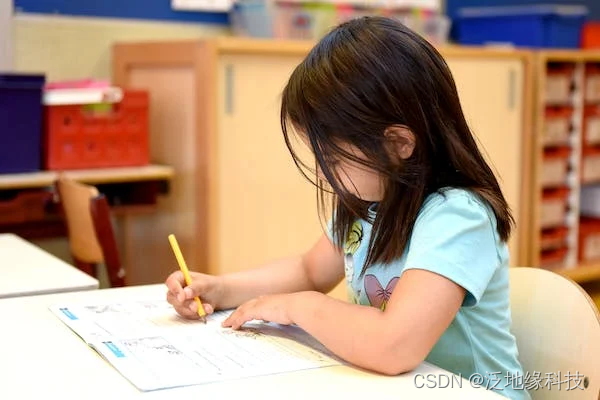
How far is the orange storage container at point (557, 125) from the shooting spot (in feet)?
10.7

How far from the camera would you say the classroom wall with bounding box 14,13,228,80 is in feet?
8.67

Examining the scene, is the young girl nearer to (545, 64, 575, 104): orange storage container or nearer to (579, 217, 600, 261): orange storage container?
(545, 64, 575, 104): orange storage container

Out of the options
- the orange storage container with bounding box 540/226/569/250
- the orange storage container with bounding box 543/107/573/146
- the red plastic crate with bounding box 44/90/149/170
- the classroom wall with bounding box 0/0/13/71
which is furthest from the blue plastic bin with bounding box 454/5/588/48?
the classroom wall with bounding box 0/0/13/71

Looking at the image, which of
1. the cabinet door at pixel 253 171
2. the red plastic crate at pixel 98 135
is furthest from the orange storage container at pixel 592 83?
the red plastic crate at pixel 98 135

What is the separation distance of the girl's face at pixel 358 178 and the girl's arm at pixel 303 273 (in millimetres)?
Result: 233

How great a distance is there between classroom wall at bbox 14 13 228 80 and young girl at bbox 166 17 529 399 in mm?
1676

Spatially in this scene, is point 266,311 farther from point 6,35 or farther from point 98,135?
point 6,35

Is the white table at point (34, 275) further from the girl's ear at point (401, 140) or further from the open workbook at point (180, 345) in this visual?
the girl's ear at point (401, 140)

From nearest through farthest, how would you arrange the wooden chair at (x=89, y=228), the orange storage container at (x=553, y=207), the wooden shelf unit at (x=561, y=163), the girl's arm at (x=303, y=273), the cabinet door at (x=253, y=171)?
the girl's arm at (x=303, y=273)
the wooden chair at (x=89, y=228)
the cabinet door at (x=253, y=171)
the wooden shelf unit at (x=561, y=163)
the orange storage container at (x=553, y=207)

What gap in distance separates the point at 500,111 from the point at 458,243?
207cm

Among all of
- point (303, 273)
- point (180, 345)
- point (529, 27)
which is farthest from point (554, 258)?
point (180, 345)

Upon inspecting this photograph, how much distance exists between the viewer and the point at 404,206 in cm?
114

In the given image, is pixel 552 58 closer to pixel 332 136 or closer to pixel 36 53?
pixel 36 53

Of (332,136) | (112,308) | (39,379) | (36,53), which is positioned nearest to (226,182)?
(36,53)
